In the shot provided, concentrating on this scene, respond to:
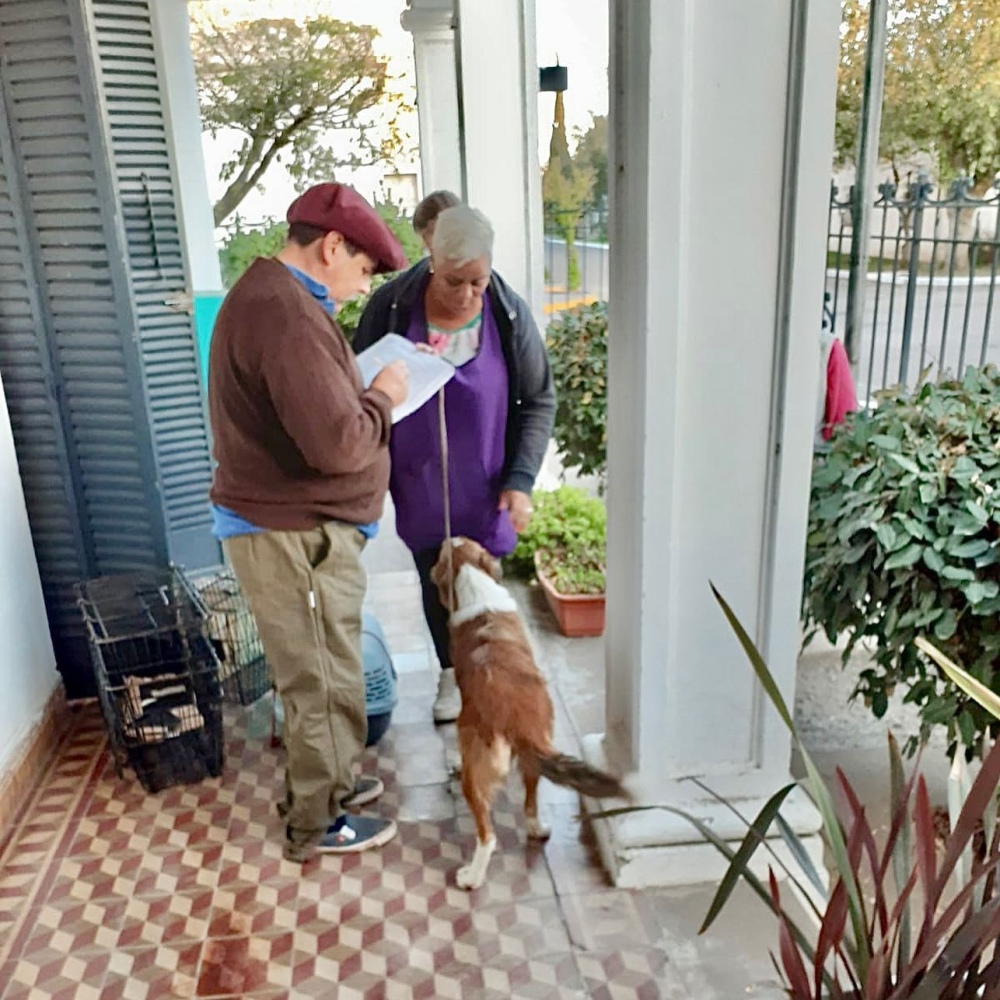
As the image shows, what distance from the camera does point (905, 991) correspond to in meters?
1.05

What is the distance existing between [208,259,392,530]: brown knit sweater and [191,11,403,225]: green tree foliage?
12.2ft

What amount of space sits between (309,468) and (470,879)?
0.99m

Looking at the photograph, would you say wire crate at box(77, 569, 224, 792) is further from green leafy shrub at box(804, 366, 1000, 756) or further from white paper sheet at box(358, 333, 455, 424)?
green leafy shrub at box(804, 366, 1000, 756)

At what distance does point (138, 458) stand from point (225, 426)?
95cm

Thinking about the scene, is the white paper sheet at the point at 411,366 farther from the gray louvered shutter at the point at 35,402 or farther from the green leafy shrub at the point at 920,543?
the gray louvered shutter at the point at 35,402

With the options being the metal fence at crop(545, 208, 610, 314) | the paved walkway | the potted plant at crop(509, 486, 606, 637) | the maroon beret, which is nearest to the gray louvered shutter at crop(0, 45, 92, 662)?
the paved walkway

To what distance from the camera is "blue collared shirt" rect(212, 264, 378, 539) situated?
1875 millimetres

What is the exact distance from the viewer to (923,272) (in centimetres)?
586

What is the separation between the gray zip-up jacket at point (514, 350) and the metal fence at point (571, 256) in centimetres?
226

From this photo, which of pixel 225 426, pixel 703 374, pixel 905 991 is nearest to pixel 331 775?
pixel 225 426

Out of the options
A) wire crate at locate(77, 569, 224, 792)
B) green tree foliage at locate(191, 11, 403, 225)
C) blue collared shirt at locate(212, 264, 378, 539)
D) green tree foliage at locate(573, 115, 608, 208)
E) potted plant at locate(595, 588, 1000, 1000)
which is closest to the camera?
potted plant at locate(595, 588, 1000, 1000)

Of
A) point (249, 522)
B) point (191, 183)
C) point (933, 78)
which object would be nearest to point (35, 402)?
point (191, 183)

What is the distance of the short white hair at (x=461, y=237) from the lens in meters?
2.18

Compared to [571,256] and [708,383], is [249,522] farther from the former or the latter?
[571,256]
